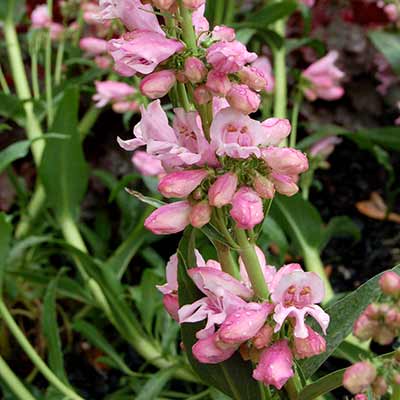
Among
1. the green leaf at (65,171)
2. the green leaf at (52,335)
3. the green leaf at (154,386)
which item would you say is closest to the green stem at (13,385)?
the green leaf at (52,335)

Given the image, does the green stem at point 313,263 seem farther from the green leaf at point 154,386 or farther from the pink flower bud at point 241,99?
the pink flower bud at point 241,99

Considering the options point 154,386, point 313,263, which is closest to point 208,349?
point 154,386

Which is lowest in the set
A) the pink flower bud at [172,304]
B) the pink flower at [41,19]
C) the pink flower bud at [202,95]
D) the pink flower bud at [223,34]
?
the pink flower at [41,19]

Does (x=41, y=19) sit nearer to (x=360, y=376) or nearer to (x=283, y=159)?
(x=283, y=159)

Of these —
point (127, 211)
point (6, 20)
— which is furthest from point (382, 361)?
point (6, 20)

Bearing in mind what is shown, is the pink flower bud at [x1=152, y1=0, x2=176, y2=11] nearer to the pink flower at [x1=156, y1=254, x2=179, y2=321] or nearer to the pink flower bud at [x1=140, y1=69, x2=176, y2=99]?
the pink flower bud at [x1=140, y1=69, x2=176, y2=99]

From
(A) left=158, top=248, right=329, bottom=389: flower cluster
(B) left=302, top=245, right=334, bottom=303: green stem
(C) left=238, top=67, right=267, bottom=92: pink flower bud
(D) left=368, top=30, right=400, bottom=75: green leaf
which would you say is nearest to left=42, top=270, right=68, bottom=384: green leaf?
(B) left=302, top=245, right=334, bottom=303: green stem
